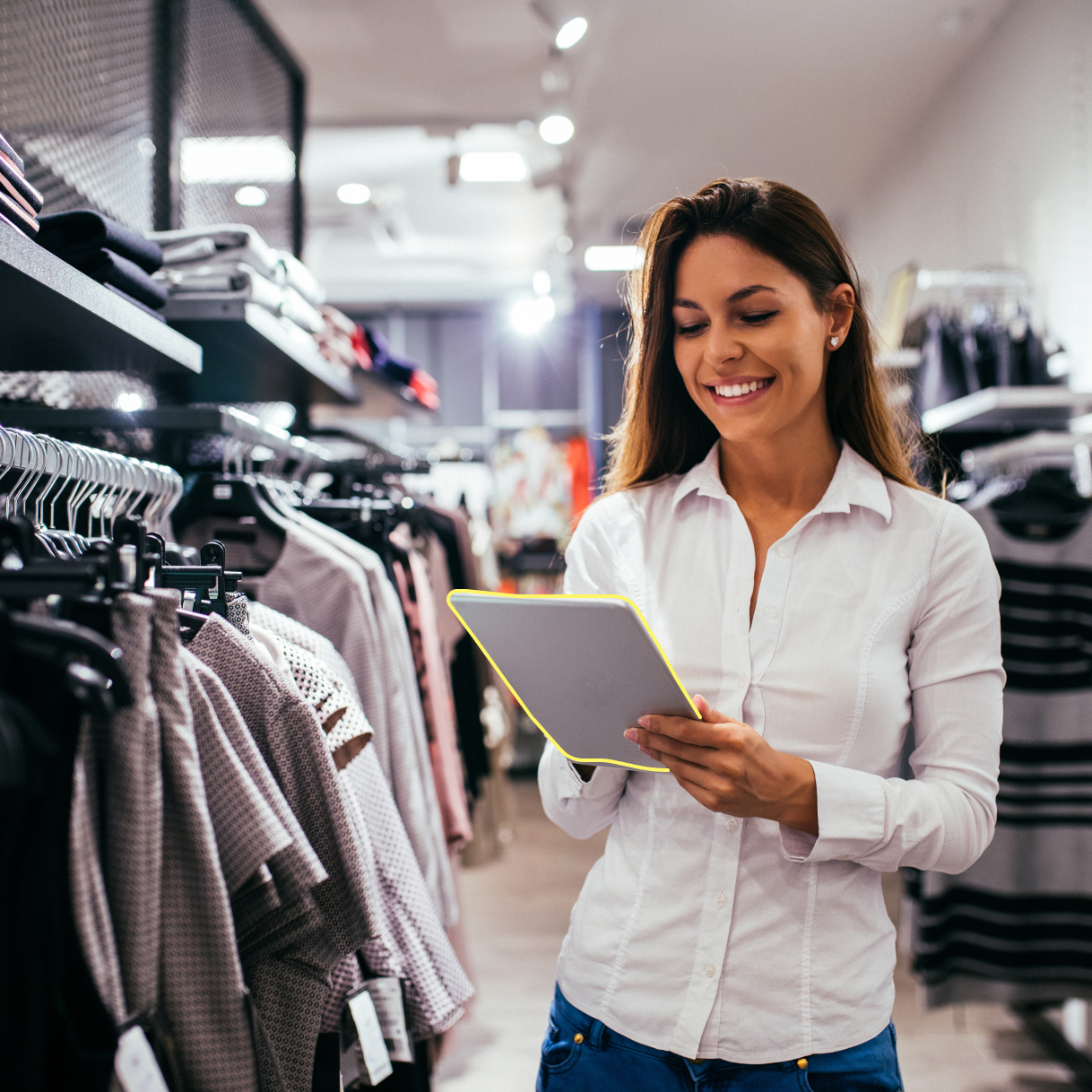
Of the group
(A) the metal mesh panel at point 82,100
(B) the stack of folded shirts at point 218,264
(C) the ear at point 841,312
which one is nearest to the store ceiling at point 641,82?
(A) the metal mesh panel at point 82,100

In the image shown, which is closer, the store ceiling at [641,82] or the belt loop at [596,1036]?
the belt loop at [596,1036]

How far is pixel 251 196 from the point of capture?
291 cm

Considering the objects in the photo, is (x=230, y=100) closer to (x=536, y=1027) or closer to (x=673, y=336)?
(x=673, y=336)

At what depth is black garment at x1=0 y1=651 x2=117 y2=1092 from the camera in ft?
2.25

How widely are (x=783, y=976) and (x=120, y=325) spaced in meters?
1.17

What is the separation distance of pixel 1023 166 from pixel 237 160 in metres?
2.60

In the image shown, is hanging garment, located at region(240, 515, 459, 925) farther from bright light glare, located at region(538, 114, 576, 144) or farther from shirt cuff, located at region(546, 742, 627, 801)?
bright light glare, located at region(538, 114, 576, 144)

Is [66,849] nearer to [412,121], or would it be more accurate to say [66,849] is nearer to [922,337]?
[922,337]

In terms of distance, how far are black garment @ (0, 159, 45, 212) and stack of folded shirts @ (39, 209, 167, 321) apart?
9cm

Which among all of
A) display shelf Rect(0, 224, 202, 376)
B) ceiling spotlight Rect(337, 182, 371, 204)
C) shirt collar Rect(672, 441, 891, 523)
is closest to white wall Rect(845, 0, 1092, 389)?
shirt collar Rect(672, 441, 891, 523)

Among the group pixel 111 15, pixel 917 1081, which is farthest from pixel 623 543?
pixel 917 1081

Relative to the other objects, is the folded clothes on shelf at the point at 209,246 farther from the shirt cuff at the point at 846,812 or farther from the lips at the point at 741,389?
the shirt cuff at the point at 846,812

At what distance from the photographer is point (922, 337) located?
10.8 feet

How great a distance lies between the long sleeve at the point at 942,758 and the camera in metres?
1.00
